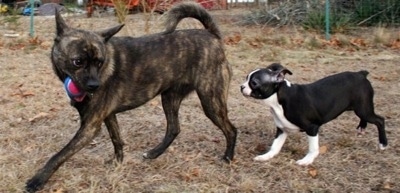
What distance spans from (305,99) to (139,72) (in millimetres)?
1392

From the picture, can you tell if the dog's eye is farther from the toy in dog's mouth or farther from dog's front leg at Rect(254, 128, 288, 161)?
dog's front leg at Rect(254, 128, 288, 161)

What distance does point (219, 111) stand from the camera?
490cm

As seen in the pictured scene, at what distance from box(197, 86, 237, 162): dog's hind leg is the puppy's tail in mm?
498

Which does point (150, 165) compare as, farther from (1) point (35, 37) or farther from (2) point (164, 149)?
(1) point (35, 37)

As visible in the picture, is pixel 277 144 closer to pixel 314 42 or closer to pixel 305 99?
pixel 305 99

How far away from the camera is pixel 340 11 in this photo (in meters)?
14.2

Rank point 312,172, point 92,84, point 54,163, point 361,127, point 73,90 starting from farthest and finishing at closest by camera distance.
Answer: point 361,127, point 312,172, point 54,163, point 73,90, point 92,84

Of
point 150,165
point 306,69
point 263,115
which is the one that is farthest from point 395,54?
point 150,165

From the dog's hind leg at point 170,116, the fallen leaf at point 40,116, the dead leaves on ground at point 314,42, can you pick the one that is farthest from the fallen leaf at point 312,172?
the dead leaves on ground at point 314,42

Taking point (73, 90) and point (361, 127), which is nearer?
point (73, 90)

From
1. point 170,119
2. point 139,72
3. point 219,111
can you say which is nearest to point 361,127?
point 219,111

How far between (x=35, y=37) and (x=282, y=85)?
26.5ft

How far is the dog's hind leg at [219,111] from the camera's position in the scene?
4.84 m

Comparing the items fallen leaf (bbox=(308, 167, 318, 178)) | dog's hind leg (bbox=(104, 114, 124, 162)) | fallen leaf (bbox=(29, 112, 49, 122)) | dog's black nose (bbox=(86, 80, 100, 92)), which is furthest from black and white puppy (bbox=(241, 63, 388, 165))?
fallen leaf (bbox=(29, 112, 49, 122))
